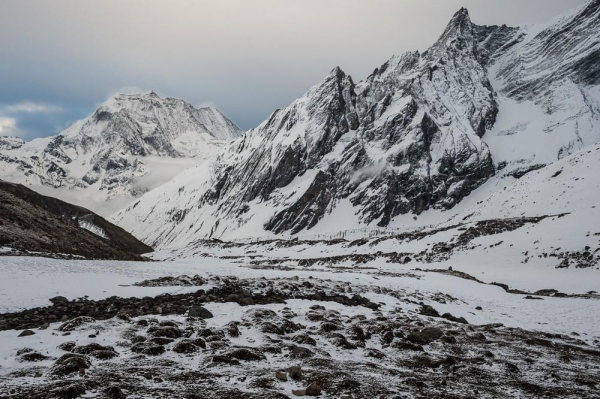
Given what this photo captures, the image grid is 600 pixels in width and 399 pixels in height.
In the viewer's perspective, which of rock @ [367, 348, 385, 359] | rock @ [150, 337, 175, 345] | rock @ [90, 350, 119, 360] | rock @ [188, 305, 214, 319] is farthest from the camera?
rock @ [188, 305, 214, 319]

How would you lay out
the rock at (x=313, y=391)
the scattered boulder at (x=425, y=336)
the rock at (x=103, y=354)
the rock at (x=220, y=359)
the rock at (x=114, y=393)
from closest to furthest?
1. the rock at (x=114, y=393)
2. the rock at (x=313, y=391)
3. the rock at (x=103, y=354)
4. the rock at (x=220, y=359)
5. the scattered boulder at (x=425, y=336)

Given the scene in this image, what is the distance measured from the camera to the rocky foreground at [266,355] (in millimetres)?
7848

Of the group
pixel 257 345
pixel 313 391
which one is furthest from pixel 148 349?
pixel 313 391

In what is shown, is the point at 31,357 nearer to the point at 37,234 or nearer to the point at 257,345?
the point at 257,345

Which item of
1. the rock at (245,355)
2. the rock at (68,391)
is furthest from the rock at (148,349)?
the rock at (68,391)

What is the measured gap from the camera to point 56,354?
941 cm

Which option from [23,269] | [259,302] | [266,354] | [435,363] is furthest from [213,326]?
[23,269]

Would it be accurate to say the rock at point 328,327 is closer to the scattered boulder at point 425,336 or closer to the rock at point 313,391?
the scattered boulder at point 425,336

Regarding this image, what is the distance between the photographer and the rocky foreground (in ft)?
25.7

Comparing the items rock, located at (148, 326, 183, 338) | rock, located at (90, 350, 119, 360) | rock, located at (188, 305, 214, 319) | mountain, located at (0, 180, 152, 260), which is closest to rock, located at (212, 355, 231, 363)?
rock, located at (148, 326, 183, 338)

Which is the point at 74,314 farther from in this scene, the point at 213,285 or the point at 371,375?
the point at 371,375

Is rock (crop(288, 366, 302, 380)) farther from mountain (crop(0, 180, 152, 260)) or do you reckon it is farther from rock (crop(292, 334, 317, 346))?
mountain (crop(0, 180, 152, 260))

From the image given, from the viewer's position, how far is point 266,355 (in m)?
10.8

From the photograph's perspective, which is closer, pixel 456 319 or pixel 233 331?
pixel 233 331
